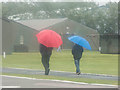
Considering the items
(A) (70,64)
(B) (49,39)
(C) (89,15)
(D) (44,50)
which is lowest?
(A) (70,64)

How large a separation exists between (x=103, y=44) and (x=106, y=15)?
10.4 m

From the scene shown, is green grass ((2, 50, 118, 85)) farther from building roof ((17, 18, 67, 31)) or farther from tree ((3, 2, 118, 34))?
building roof ((17, 18, 67, 31))

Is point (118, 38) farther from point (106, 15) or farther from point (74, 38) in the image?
point (74, 38)

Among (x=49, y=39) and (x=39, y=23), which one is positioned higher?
(x=49, y=39)

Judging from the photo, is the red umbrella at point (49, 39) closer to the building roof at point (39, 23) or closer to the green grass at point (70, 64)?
the green grass at point (70, 64)

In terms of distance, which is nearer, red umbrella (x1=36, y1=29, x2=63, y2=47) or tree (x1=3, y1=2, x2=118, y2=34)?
red umbrella (x1=36, y1=29, x2=63, y2=47)

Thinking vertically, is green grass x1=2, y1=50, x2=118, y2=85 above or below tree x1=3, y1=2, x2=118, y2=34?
below

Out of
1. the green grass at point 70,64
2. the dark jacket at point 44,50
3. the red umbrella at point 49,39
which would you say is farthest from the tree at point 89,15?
the dark jacket at point 44,50

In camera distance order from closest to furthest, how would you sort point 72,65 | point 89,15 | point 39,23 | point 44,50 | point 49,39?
point 49,39, point 44,50, point 72,65, point 39,23, point 89,15

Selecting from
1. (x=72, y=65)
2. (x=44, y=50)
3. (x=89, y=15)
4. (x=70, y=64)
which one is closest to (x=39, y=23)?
(x=89, y=15)

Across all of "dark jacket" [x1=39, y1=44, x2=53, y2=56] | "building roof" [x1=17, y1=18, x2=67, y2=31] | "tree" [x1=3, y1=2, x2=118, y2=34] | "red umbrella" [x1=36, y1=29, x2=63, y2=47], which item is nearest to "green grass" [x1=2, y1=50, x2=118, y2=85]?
"dark jacket" [x1=39, y1=44, x2=53, y2=56]

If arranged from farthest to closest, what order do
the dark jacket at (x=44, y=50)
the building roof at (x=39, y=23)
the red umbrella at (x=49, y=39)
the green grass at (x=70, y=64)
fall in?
the building roof at (x=39, y=23) < the green grass at (x=70, y=64) < the dark jacket at (x=44, y=50) < the red umbrella at (x=49, y=39)

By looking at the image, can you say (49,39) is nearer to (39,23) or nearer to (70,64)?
(70,64)

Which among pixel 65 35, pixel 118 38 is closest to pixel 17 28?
pixel 65 35
